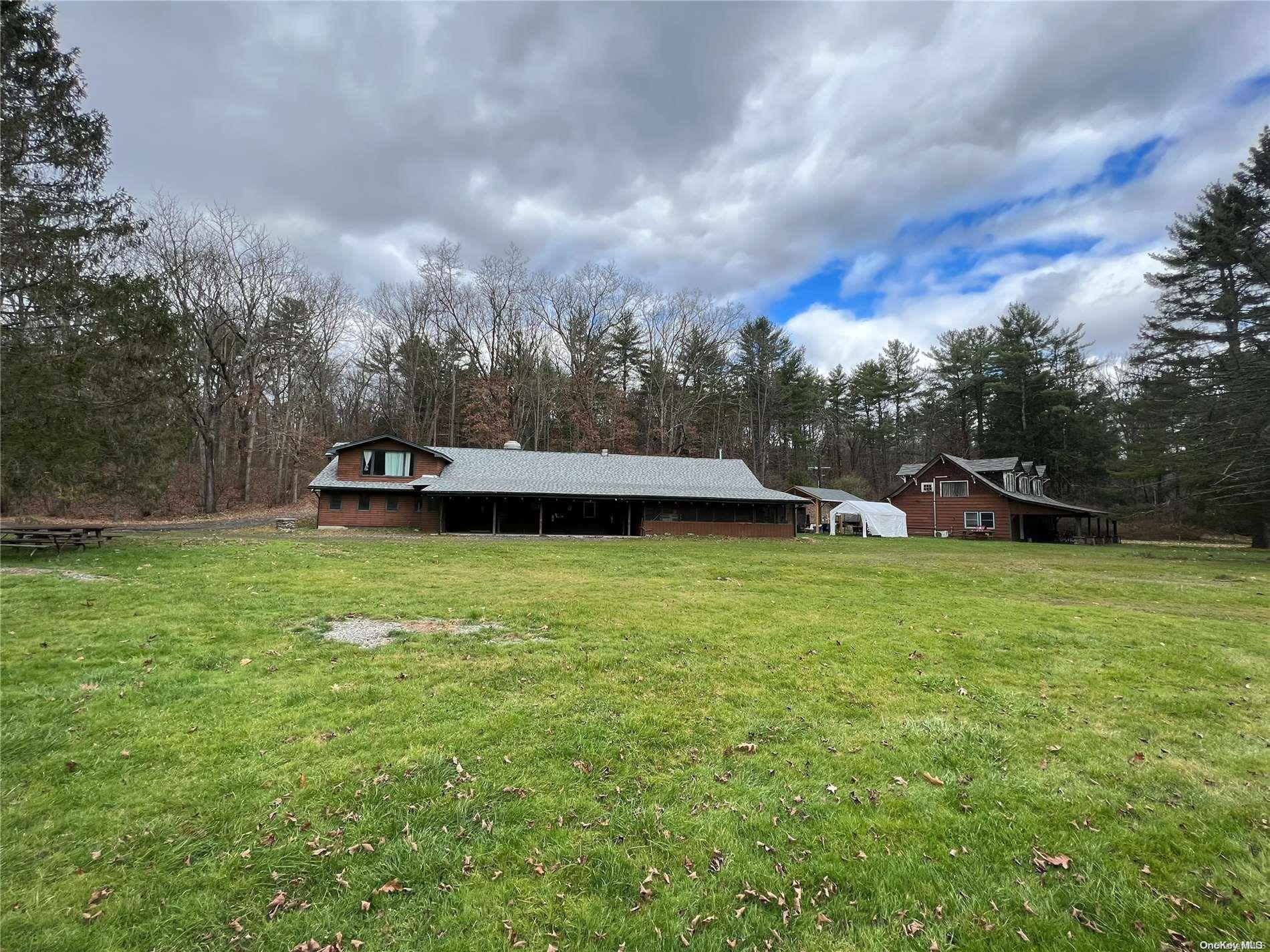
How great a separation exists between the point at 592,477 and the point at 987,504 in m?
25.1

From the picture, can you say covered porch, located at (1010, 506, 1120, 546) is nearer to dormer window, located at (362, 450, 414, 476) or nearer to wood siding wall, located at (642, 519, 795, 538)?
wood siding wall, located at (642, 519, 795, 538)

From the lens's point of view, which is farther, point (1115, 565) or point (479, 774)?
point (1115, 565)

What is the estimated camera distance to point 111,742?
4039 mm

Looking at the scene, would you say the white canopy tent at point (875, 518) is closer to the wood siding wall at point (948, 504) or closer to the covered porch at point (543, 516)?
the wood siding wall at point (948, 504)

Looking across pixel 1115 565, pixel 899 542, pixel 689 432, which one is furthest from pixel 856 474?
pixel 1115 565

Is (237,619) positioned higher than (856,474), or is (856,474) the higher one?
(856,474)

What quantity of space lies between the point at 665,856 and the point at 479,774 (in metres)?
1.45

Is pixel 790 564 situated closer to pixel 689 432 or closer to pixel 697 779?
pixel 697 779

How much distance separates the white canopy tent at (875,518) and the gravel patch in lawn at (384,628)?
31.1m

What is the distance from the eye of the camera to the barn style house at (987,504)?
3309 centimetres

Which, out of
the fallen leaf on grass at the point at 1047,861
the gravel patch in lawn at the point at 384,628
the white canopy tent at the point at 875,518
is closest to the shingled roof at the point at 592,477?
the white canopy tent at the point at 875,518

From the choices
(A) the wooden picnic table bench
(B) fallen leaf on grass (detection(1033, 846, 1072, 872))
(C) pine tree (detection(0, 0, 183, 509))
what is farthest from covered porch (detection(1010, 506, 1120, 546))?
(C) pine tree (detection(0, 0, 183, 509))

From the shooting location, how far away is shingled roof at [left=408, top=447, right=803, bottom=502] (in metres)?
27.4

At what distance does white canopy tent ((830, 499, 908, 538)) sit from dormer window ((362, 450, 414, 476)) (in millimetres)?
26235
